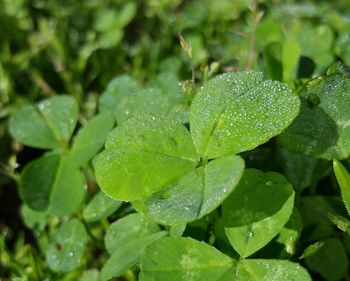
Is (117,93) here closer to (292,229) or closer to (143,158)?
(143,158)

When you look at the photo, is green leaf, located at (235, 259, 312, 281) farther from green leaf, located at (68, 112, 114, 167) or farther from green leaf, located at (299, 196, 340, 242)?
green leaf, located at (68, 112, 114, 167)

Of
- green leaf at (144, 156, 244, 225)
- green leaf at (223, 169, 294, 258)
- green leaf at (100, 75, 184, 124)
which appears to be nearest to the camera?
green leaf at (144, 156, 244, 225)

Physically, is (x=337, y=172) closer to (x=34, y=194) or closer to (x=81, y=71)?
(x=34, y=194)

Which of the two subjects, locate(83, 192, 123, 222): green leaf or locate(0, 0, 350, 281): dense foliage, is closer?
locate(0, 0, 350, 281): dense foliage

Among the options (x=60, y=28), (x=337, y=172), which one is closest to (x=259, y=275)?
(x=337, y=172)

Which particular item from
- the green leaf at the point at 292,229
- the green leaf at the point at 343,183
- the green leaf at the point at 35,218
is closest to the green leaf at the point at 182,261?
the green leaf at the point at 292,229

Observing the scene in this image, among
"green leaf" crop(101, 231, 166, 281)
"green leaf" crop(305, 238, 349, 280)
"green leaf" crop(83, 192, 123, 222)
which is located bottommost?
"green leaf" crop(305, 238, 349, 280)

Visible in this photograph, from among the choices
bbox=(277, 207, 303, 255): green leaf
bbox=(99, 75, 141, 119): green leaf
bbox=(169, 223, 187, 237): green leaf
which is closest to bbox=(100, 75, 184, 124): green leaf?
bbox=(99, 75, 141, 119): green leaf
